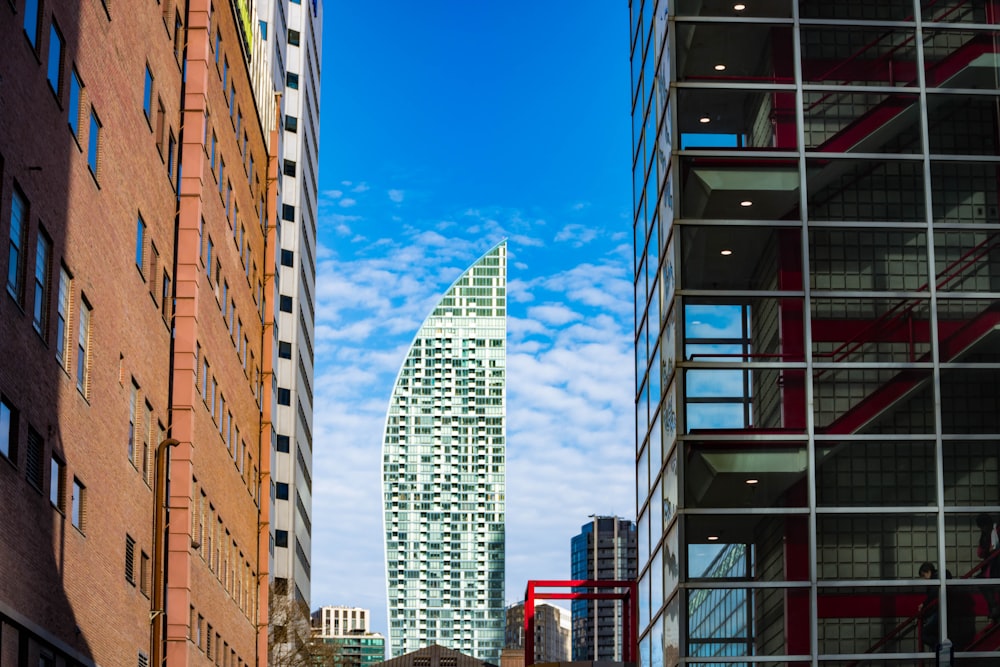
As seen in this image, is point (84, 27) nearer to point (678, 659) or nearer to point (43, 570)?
point (43, 570)

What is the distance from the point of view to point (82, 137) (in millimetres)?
34406

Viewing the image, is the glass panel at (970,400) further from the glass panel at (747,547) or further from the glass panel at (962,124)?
the glass panel at (962,124)

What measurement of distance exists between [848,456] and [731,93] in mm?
9045

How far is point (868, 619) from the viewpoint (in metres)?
31.5

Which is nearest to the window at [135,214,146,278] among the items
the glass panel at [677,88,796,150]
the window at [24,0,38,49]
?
the window at [24,0,38,49]

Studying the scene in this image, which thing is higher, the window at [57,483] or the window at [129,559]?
the window at [57,483]

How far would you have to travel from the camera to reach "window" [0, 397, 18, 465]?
2820cm

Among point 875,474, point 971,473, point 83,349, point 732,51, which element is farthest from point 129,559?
point 971,473

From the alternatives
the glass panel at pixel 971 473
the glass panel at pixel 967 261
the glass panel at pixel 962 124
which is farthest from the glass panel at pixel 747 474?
the glass panel at pixel 962 124

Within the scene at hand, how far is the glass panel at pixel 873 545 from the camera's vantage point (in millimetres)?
31781

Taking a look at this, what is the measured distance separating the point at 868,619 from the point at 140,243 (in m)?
22.9

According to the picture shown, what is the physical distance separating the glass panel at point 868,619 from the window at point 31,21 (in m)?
19.7

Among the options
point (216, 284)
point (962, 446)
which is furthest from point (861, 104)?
point (216, 284)

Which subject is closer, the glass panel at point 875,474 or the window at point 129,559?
the glass panel at point 875,474
